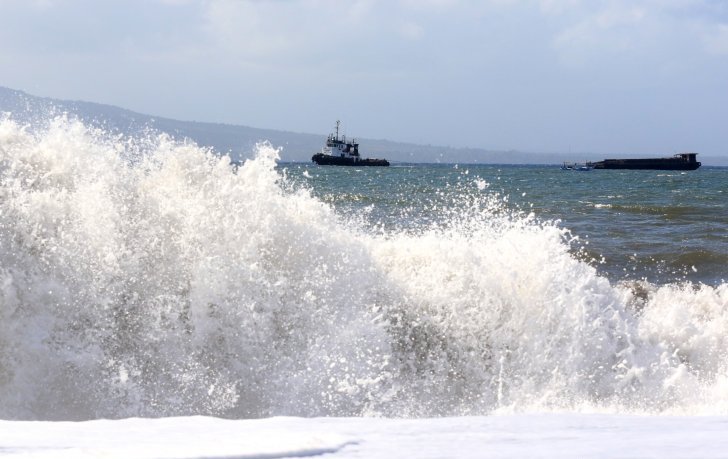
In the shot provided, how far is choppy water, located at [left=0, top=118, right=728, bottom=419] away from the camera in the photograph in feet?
17.0

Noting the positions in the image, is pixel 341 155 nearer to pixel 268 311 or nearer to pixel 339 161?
pixel 339 161

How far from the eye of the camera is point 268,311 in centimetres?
567

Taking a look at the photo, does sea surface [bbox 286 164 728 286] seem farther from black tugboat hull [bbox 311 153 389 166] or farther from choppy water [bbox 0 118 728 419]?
black tugboat hull [bbox 311 153 389 166]

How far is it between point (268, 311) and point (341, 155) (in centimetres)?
7564

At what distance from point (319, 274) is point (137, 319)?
4.74ft

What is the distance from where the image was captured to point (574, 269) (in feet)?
21.5

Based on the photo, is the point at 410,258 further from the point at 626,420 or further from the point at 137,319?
the point at 626,420

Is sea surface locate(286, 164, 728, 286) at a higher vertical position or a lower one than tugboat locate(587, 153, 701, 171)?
lower

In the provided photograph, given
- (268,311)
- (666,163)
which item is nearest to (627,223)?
(268,311)

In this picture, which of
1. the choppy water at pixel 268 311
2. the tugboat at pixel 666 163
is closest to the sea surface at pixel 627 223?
the choppy water at pixel 268 311

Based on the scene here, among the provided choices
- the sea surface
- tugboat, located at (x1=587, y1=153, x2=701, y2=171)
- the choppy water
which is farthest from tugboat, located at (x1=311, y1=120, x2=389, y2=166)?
the choppy water

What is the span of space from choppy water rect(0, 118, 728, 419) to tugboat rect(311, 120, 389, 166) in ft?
241

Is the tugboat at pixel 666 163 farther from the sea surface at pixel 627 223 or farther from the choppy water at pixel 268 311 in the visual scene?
the choppy water at pixel 268 311

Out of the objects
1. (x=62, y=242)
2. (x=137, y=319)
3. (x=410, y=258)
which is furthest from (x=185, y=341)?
(x=410, y=258)
